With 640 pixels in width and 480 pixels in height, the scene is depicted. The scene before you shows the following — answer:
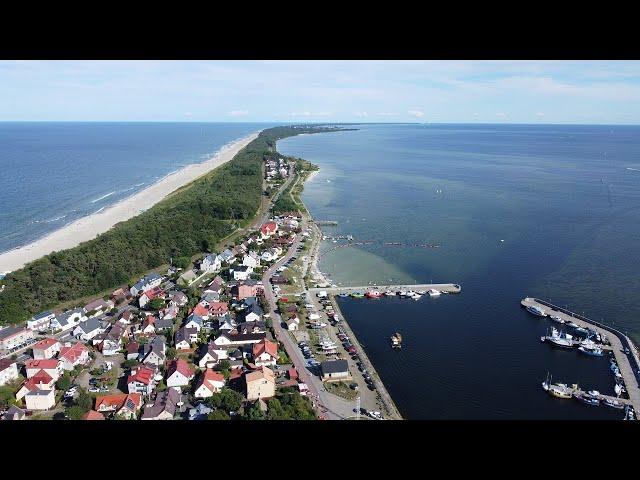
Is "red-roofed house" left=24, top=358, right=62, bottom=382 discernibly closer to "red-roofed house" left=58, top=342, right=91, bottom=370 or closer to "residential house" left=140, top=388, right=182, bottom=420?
"red-roofed house" left=58, top=342, right=91, bottom=370

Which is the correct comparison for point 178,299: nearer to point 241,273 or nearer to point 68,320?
point 241,273

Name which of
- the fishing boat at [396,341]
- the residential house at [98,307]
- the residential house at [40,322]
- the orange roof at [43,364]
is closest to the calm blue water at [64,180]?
the residential house at [98,307]

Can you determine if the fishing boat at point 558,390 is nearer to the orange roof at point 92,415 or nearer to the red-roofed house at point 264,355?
the red-roofed house at point 264,355

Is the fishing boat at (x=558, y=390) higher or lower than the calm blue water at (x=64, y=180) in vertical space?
lower

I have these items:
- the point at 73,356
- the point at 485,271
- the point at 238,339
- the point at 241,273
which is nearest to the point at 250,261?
the point at 241,273

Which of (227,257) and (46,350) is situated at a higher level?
(227,257)
